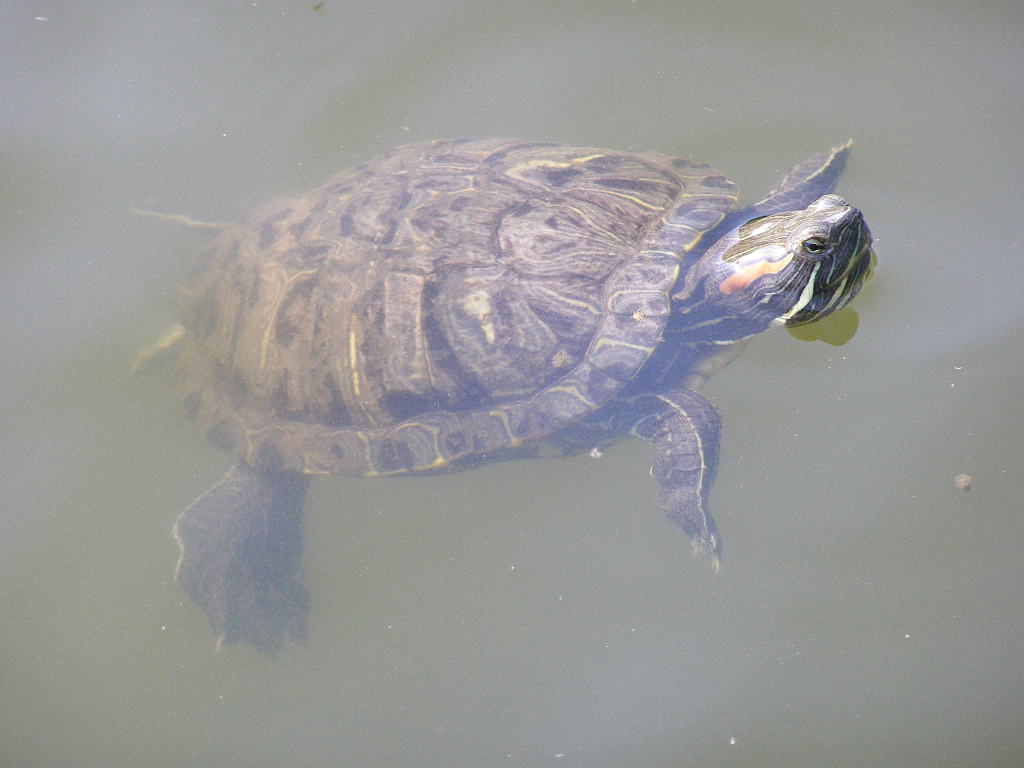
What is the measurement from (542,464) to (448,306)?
58.5 inches

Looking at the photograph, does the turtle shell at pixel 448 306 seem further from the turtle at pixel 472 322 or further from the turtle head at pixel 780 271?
the turtle head at pixel 780 271

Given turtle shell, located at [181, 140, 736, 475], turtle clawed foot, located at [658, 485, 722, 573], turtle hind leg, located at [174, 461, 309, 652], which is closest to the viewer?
turtle shell, located at [181, 140, 736, 475]

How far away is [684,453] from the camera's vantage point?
14.1 feet

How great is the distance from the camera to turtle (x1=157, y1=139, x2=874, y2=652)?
4070 mm

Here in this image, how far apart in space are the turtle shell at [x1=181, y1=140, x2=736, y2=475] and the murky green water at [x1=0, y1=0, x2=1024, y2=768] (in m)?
0.91

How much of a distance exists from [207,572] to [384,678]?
1331mm

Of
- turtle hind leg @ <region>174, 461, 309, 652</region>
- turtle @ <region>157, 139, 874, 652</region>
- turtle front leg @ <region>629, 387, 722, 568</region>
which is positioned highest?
turtle @ <region>157, 139, 874, 652</region>

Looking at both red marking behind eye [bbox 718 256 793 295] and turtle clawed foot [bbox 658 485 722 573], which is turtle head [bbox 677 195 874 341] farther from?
turtle clawed foot [bbox 658 485 722 573]

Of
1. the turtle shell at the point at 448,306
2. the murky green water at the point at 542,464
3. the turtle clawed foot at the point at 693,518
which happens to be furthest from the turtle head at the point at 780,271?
the turtle clawed foot at the point at 693,518

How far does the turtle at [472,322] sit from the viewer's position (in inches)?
160

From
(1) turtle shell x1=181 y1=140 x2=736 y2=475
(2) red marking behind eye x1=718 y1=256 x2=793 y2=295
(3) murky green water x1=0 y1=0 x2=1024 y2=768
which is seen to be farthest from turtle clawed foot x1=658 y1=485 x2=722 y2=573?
(2) red marking behind eye x1=718 y1=256 x2=793 y2=295

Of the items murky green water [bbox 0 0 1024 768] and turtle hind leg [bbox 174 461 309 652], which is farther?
turtle hind leg [bbox 174 461 309 652]

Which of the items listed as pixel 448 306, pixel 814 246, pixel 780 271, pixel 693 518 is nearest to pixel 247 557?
pixel 448 306

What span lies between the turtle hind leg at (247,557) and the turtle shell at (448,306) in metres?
0.44
